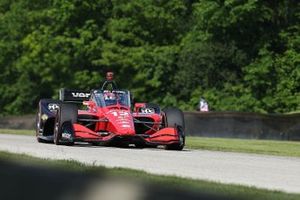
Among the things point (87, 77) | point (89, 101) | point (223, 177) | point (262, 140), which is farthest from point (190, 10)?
point (223, 177)

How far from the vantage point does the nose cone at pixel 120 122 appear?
57.2ft

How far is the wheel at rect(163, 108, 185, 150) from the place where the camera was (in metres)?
18.1

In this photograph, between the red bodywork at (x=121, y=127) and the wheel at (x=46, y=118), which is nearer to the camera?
the red bodywork at (x=121, y=127)

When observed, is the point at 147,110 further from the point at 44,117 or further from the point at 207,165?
the point at 207,165

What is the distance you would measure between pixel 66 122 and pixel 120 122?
4.24ft

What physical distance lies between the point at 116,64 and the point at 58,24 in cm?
536

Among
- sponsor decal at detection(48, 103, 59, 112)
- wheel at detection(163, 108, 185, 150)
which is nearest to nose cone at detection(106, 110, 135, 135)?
wheel at detection(163, 108, 185, 150)

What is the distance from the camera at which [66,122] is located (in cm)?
1767

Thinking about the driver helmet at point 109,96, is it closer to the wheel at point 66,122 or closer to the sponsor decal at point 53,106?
the wheel at point 66,122

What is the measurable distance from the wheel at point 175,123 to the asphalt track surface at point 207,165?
5.69 feet

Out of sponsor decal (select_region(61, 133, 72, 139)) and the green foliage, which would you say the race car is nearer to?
sponsor decal (select_region(61, 133, 72, 139))

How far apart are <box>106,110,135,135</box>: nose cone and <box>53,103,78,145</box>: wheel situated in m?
0.87

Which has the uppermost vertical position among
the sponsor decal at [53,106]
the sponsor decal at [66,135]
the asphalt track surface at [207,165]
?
the sponsor decal at [53,106]

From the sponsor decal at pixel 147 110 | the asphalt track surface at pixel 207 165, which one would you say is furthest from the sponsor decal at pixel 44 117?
the sponsor decal at pixel 147 110
